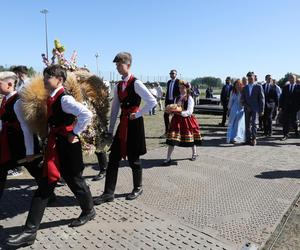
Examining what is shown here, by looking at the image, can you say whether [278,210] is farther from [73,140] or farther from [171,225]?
[73,140]

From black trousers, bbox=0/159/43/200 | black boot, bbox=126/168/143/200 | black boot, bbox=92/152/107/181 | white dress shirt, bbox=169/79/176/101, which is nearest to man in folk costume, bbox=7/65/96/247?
black trousers, bbox=0/159/43/200

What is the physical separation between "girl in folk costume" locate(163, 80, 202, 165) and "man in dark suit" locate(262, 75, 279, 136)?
4861 millimetres

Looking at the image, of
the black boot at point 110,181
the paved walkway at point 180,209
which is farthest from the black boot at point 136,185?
the black boot at point 110,181

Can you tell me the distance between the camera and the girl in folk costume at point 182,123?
736cm

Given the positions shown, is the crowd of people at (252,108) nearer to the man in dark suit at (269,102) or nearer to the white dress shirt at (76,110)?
the man in dark suit at (269,102)

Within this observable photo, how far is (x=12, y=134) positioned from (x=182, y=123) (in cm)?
368

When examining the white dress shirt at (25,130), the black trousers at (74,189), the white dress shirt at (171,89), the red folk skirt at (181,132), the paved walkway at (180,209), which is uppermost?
the white dress shirt at (171,89)

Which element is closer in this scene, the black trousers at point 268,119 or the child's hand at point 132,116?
the child's hand at point 132,116

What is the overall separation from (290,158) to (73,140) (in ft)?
18.4

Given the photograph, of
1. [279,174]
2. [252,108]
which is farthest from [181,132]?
[252,108]

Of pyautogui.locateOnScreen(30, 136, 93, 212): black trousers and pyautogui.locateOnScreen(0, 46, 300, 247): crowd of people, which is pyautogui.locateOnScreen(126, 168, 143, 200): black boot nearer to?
pyautogui.locateOnScreen(0, 46, 300, 247): crowd of people

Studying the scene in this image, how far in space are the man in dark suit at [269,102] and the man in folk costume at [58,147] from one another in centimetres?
848

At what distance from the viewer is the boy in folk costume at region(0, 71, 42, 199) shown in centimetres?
438

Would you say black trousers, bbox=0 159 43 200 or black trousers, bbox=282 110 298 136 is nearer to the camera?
black trousers, bbox=0 159 43 200
